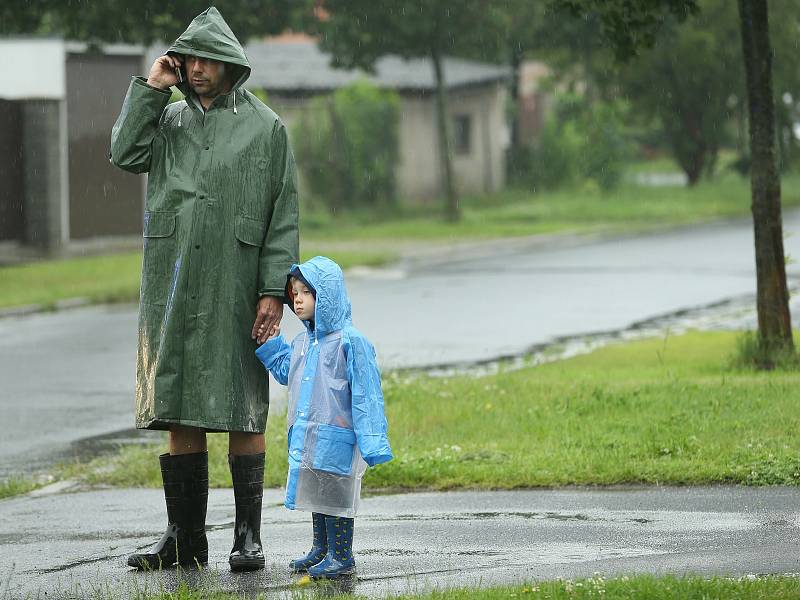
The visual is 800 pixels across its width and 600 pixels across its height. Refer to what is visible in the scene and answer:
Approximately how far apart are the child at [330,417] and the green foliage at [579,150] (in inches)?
1287

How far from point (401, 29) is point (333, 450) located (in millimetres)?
24383

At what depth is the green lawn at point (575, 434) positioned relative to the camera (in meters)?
7.84

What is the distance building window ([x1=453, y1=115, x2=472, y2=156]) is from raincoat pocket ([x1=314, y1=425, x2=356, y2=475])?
36338mm

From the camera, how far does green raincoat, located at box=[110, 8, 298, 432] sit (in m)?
6.14

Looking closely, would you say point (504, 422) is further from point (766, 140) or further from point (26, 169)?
point (26, 169)

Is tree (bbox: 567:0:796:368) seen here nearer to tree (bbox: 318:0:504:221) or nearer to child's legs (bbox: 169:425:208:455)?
child's legs (bbox: 169:425:208:455)

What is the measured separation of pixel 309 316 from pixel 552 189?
119ft

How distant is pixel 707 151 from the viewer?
39281 mm

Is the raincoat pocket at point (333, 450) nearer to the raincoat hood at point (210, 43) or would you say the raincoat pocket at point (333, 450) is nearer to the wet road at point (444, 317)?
the raincoat hood at point (210, 43)

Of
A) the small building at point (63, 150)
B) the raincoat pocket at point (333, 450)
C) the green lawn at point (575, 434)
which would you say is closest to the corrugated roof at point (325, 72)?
the small building at point (63, 150)

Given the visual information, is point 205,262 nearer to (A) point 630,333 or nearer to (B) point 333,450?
(B) point 333,450

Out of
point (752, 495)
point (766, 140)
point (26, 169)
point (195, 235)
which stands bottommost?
point (752, 495)

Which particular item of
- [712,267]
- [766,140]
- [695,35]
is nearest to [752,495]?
[766,140]

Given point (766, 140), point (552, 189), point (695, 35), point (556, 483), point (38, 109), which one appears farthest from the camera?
point (552, 189)
